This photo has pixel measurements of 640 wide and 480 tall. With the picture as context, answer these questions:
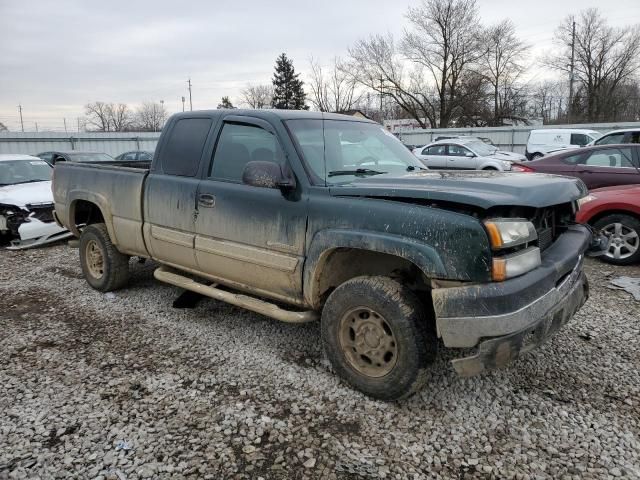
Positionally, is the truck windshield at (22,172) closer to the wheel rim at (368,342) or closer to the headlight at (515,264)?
the wheel rim at (368,342)

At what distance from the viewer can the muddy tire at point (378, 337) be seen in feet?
9.64

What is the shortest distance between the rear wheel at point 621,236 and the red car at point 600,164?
1.39 meters

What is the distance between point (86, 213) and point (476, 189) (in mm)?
4799

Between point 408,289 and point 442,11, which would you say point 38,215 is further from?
point 442,11

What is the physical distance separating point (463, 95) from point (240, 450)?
44.4m

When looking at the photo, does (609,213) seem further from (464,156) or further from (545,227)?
(464,156)

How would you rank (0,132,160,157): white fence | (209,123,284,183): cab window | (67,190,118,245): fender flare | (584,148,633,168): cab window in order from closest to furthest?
(209,123,284,183): cab window < (67,190,118,245): fender flare < (584,148,633,168): cab window < (0,132,160,157): white fence

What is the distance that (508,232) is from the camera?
8.80 feet

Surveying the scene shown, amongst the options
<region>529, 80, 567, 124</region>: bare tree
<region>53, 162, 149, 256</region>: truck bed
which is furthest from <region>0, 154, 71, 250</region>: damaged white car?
<region>529, 80, 567, 124</region>: bare tree

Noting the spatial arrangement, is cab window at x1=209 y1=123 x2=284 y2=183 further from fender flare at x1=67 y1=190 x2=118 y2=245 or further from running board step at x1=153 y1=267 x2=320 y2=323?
fender flare at x1=67 y1=190 x2=118 y2=245

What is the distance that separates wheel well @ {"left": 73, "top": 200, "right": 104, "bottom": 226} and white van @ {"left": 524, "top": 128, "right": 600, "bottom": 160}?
16820 millimetres

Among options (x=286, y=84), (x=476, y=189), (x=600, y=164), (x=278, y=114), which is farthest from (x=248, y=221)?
(x=286, y=84)

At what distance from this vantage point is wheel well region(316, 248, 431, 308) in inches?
130

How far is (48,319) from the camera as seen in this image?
4.79 m
